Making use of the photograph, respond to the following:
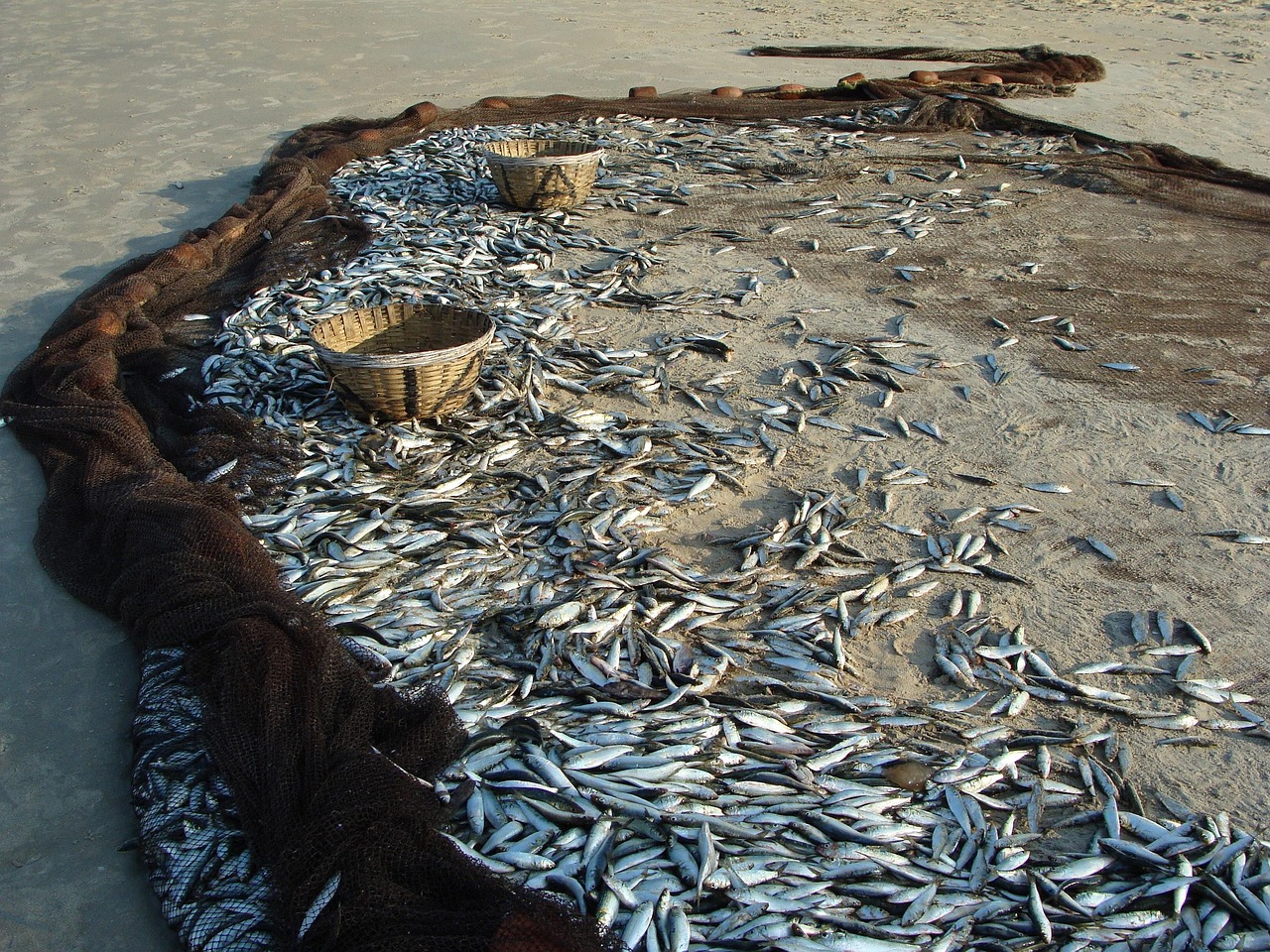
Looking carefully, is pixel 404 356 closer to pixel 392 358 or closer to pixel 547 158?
pixel 392 358

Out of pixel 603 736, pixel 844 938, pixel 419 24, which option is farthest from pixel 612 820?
pixel 419 24

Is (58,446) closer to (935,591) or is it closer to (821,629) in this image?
(821,629)

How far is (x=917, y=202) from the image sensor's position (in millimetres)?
7695

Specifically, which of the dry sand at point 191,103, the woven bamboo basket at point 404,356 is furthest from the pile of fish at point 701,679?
the dry sand at point 191,103

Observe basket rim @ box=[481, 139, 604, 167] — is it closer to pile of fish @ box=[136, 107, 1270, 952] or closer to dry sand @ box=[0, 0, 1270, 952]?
pile of fish @ box=[136, 107, 1270, 952]

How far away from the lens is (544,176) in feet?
23.6

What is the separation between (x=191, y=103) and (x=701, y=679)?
10.3 metres

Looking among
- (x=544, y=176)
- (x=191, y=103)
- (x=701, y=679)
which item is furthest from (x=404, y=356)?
(x=191, y=103)

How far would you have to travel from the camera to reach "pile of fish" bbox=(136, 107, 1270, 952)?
2498 millimetres

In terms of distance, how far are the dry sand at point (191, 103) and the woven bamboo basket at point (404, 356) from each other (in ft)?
4.85

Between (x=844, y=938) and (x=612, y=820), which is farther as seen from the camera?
(x=612, y=820)

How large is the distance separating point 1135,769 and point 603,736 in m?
1.62

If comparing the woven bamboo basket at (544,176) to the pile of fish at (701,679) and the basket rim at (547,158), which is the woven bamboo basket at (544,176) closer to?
the basket rim at (547,158)

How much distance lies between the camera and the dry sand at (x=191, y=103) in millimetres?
2875
